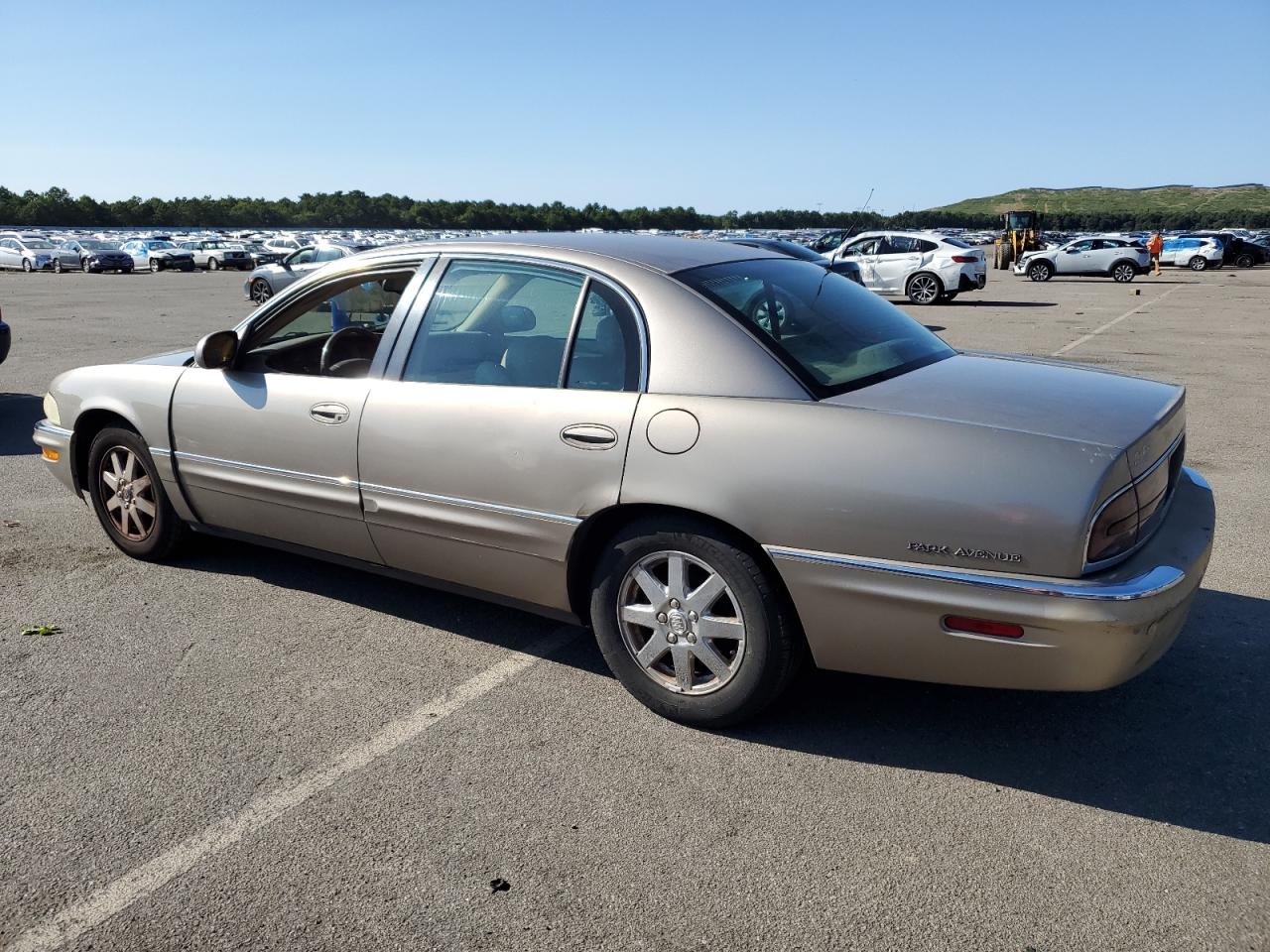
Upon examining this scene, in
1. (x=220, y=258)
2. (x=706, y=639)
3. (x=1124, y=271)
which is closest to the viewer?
(x=706, y=639)

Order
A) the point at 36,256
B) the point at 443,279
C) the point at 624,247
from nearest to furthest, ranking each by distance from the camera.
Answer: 1. the point at 624,247
2. the point at 443,279
3. the point at 36,256

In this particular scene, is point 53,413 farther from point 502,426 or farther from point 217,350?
point 502,426

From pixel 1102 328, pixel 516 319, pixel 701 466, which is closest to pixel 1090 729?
pixel 701 466

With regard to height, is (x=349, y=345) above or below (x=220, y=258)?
above

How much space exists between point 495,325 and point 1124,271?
36.7 meters

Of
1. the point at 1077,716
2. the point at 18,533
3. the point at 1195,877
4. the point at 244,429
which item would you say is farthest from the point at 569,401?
the point at 18,533

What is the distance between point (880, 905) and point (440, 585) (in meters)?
2.13

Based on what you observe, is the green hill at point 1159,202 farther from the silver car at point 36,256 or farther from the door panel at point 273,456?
the door panel at point 273,456

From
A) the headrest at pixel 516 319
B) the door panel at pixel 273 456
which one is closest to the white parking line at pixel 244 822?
the door panel at pixel 273 456

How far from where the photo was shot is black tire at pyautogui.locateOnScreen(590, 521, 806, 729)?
321cm

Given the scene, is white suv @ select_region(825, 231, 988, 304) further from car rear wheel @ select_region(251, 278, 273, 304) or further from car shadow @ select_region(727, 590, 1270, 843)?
car shadow @ select_region(727, 590, 1270, 843)

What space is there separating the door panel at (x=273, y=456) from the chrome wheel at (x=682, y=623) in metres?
1.24

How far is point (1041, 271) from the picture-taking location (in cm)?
3650

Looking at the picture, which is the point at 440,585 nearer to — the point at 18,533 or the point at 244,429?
the point at 244,429
